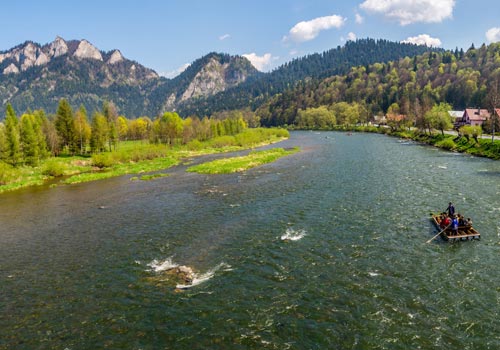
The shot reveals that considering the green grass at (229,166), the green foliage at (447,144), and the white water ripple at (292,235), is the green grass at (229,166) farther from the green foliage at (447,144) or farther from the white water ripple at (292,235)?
the green foliage at (447,144)

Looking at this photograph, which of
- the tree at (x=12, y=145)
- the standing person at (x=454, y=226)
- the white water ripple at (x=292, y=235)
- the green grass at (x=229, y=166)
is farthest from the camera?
the tree at (x=12, y=145)

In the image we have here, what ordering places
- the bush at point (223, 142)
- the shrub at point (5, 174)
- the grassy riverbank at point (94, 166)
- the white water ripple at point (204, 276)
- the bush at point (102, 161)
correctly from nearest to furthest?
the white water ripple at point (204, 276)
the shrub at point (5, 174)
the grassy riverbank at point (94, 166)
the bush at point (102, 161)
the bush at point (223, 142)

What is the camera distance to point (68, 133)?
405 ft

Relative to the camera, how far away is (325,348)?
20.4 meters

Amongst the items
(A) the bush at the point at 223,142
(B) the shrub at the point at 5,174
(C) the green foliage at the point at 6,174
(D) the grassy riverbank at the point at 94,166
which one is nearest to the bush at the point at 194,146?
(D) the grassy riverbank at the point at 94,166

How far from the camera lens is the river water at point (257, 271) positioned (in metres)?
22.2

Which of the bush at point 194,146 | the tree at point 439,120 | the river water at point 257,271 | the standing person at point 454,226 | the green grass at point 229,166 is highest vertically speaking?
the tree at point 439,120

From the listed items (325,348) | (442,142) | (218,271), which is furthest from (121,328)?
(442,142)

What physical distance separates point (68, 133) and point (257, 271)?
11749cm

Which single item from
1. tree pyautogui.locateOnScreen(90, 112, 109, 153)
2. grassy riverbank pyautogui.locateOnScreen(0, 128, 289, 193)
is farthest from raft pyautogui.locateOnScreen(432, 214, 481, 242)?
tree pyautogui.locateOnScreen(90, 112, 109, 153)

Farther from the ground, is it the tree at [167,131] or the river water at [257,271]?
the tree at [167,131]

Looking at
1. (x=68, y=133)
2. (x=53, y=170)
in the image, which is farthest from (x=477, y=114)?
(x=68, y=133)

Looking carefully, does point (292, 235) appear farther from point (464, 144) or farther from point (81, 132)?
point (81, 132)

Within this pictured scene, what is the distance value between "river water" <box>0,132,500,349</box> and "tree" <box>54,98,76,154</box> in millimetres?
70035
